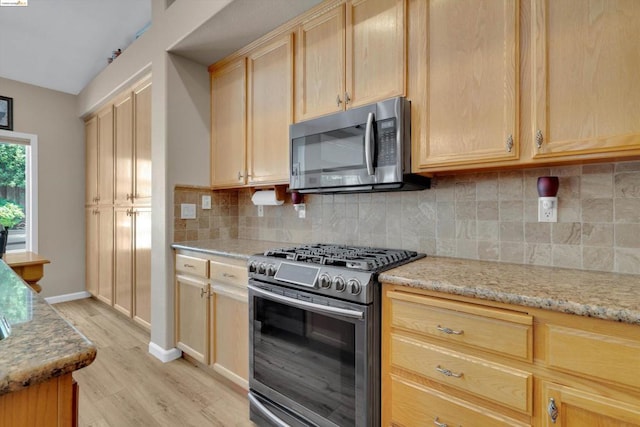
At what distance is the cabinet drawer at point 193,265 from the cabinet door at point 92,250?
2062 millimetres

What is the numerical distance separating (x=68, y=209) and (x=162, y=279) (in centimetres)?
259

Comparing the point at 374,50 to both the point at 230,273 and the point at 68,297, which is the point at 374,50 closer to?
the point at 230,273

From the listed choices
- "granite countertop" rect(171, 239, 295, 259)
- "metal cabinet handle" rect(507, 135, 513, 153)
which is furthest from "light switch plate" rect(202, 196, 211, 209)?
"metal cabinet handle" rect(507, 135, 513, 153)

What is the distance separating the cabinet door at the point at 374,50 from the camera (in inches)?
65.3

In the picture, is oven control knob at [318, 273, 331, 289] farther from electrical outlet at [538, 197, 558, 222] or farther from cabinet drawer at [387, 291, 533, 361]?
electrical outlet at [538, 197, 558, 222]

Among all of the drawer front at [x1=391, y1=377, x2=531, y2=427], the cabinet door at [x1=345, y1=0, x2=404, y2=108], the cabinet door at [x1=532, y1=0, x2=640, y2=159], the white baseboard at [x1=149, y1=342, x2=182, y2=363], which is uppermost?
the cabinet door at [x1=345, y1=0, x2=404, y2=108]

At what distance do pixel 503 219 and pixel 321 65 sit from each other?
137 centimetres

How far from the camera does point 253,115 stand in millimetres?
2430

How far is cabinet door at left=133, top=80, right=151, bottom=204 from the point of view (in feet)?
9.32

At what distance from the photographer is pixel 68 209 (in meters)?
4.11

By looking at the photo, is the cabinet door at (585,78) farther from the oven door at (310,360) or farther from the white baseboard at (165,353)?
the white baseboard at (165,353)

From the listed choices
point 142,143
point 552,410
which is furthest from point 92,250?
point 552,410

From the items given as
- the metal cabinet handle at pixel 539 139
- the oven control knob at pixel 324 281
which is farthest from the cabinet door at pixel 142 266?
the metal cabinet handle at pixel 539 139

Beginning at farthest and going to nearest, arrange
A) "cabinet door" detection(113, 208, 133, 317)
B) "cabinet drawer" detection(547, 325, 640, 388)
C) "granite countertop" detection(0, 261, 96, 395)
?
"cabinet door" detection(113, 208, 133, 317), "cabinet drawer" detection(547, 325, 640, 388), "granite countertop" detection(0, 261, 96, 395)
